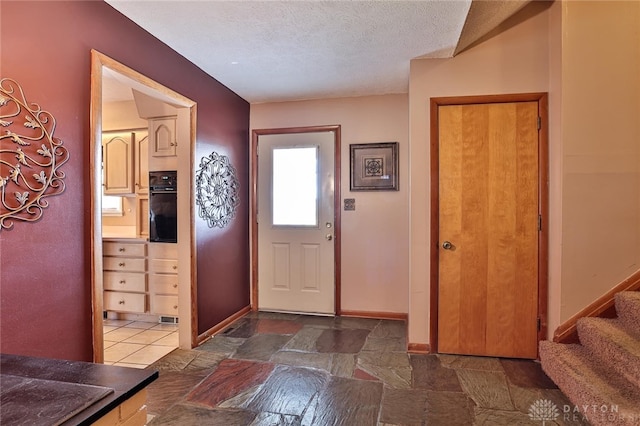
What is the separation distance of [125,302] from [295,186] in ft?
7.28

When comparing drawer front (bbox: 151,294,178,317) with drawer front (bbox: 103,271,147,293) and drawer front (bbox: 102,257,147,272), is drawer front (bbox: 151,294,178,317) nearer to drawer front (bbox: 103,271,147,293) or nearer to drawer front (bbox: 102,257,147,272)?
drawer front (bbox: 103,271,147,293)

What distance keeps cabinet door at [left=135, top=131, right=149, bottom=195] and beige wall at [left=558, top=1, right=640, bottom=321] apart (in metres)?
3.96

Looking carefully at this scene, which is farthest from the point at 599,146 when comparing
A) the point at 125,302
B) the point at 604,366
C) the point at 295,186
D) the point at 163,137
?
the point at 125,302

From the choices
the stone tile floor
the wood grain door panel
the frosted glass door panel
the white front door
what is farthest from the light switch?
the stone tile floor

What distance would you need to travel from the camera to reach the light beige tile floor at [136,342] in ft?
9.29

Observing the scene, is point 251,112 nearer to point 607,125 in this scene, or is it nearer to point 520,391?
point 607,125

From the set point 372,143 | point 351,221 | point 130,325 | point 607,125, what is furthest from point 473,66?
point 130,325

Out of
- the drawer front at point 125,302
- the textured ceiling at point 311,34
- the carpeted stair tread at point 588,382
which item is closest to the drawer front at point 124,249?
the drawer front at point 125,302

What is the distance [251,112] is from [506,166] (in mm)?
2800

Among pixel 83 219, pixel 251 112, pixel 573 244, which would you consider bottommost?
pixel 573 244

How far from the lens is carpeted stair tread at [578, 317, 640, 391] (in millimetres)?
1906

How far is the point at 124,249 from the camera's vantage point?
3.68 metres

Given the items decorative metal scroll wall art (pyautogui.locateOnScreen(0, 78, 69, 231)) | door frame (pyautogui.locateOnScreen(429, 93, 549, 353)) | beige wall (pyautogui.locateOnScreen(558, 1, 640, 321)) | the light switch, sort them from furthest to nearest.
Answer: the light switch → door frame (pyautogui.locateOnScreen(429, 93, 549, 353)) → beige wall (pyautogui.locateOnScreen(558, 1, 640, 321)) → decorative metal scroll wall art (pyautogui.locateOnScreen(0, 78, 69, 231))

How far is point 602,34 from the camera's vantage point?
2.46 m
